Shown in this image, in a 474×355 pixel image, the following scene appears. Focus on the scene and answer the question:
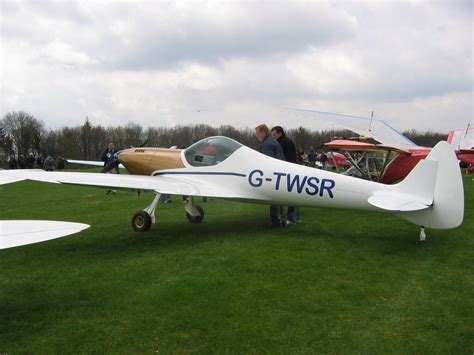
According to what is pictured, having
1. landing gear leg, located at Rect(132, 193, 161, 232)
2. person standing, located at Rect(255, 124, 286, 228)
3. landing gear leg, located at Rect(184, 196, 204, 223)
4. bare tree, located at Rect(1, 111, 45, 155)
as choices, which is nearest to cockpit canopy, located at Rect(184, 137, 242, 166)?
person standing, located at Rect(255, 124, 286, 228)

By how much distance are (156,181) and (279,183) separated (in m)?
2.08

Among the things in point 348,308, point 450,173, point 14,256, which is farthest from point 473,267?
point 14,256

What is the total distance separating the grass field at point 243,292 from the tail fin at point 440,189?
0.46 m

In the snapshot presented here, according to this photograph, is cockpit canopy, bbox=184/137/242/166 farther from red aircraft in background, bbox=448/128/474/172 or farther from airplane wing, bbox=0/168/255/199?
red aircraft in background, bbox=448/128/474/172

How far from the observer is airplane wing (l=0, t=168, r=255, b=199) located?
250 inches

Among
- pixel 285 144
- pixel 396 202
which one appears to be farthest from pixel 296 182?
pixel 285 144

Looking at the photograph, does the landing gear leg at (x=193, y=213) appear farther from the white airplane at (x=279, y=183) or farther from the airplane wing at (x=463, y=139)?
the airplane wing at (x=463, y=139)

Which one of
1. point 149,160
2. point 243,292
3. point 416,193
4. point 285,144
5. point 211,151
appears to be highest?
point 285,144

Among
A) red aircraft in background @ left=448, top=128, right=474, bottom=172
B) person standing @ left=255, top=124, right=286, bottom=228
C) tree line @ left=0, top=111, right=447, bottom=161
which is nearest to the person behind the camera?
person standing @ left=255, top=124, right=286, bottom=228

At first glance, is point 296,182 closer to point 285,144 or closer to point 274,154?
point 274,154

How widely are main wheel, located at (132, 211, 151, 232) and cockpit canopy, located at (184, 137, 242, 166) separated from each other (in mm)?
1247

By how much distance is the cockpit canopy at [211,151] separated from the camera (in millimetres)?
7148

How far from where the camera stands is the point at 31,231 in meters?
3.14

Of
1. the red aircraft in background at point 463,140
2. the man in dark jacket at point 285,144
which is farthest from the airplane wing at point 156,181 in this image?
the red aircraft in background at point 463,140
